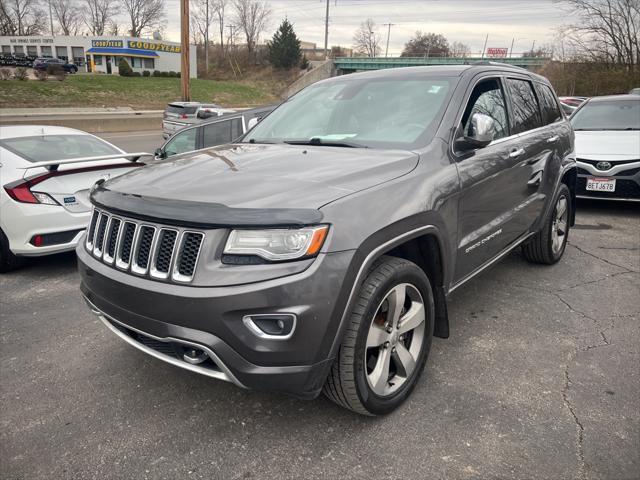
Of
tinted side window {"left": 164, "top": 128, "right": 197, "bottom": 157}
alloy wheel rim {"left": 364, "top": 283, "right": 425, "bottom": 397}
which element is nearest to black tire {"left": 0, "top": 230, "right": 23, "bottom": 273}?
tinted side window {"left": 164, "top": 128, "right": 197, "bottom": 157}

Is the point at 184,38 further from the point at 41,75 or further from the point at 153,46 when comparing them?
the point at 153,46

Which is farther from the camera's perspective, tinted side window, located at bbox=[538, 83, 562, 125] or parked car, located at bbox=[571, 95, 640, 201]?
parked car, located at bbox=[571, 95, 640, 201]

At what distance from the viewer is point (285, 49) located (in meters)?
67.9

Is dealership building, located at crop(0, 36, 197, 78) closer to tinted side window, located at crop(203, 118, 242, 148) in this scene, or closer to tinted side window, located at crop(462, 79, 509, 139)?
tinted side window, located at crop(203, 118, 242, 148)

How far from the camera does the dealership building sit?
220 ft

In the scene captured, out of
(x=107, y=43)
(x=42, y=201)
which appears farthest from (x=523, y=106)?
(x=107, y=43)

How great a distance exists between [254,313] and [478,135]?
5.85 ft

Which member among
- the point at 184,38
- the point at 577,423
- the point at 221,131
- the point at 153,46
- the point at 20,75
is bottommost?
the point at 577,423

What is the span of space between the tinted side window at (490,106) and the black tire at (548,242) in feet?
4.22

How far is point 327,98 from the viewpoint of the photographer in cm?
380

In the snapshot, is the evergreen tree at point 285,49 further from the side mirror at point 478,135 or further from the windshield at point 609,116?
the side mirror at point 478,135

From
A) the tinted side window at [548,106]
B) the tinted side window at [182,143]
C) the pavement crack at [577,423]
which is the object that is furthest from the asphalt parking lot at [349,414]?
the tinted side window at [182,143]

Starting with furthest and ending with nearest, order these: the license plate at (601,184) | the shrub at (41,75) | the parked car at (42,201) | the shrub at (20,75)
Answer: the shrub at (41,75)
the shrub at (20,75)
the license plate at (601,184)
the parked car at (42,201)

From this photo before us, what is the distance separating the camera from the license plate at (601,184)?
693 cm
